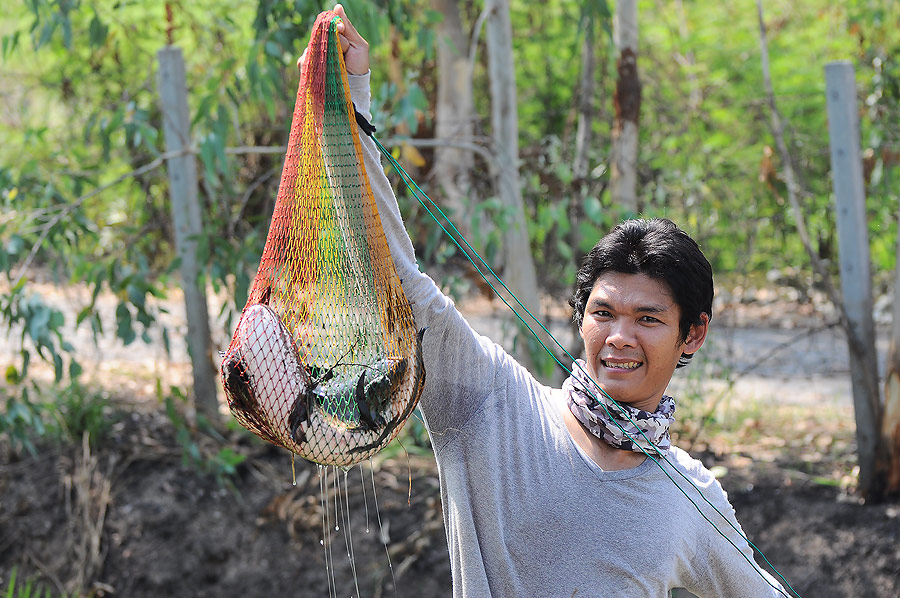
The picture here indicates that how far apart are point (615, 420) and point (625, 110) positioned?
3.27 meters

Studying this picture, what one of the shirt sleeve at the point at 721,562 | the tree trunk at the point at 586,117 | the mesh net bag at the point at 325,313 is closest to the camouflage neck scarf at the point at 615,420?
the shirt sleeve at the point at 721,562

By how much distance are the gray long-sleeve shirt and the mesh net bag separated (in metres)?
0.05

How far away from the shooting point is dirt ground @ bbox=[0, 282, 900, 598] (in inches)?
A: 162

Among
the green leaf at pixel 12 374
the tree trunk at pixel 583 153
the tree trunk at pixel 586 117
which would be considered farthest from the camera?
the tree trunk at pixel 586 117

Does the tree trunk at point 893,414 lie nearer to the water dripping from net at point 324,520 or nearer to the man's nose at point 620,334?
the water dripping from net at point 324,520

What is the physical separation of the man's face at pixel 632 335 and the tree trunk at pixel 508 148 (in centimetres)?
258

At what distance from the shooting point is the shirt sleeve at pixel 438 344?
1771 mm

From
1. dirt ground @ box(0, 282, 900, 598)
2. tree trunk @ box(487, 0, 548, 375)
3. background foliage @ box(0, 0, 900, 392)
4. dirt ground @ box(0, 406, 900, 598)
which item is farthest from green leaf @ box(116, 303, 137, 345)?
tree trunk @ box(487, 0, 548, 375)

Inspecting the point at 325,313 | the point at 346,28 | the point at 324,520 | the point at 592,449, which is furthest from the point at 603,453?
the point at 324,520

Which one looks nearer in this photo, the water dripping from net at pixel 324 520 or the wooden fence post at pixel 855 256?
the water dripping from net at pixel 324 520

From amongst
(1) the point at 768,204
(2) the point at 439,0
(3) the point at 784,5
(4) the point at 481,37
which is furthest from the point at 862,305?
(3) the point at 784,5

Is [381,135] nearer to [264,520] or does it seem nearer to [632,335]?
[264,520]

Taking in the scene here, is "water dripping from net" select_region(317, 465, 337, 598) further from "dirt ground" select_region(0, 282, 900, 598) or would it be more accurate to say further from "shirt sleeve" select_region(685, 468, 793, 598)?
"shirt sleeve" select_region(685, 468, 793, 598)

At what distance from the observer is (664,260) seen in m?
1.75
